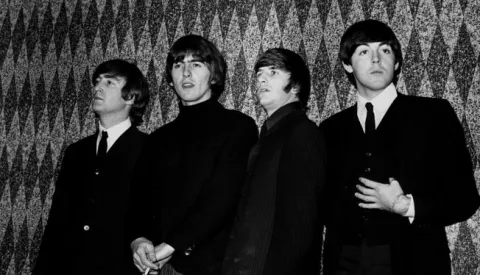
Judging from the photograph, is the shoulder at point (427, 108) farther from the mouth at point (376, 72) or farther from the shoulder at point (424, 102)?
the mouth at point (376, 72)

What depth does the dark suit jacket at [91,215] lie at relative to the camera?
2322mm

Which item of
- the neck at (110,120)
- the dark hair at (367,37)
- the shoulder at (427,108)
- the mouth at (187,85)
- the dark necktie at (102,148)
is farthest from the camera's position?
the neck at (110,120)

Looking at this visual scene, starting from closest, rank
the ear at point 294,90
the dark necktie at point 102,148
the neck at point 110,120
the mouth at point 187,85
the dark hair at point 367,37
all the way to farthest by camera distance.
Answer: the dark hair at point 367,37 < the ear at point 294,90 < the mouth at point 187,85 < the dark necktie at point 102,148 < the neck at point 110,120

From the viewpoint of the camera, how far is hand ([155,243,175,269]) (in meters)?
1.93

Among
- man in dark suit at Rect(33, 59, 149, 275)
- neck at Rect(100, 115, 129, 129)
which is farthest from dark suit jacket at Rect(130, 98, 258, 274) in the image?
neck at Rect(100, 115, 129, 129)

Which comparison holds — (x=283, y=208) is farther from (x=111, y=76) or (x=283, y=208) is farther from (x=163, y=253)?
(x=111, y=76)

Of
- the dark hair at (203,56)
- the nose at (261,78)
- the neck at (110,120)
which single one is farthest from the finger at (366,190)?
the neck at (110,120)

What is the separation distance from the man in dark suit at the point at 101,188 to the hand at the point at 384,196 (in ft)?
3.17

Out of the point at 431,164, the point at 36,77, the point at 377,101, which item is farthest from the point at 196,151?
the point at 36,77

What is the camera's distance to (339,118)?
2.02 metres

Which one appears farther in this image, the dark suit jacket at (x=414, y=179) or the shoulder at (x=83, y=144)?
the shoulder at (x=83, y=144)

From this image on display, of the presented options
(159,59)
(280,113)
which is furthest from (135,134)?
(280,113)

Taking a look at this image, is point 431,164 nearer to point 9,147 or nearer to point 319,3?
point 319,3

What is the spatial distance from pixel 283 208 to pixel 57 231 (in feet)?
3.75
